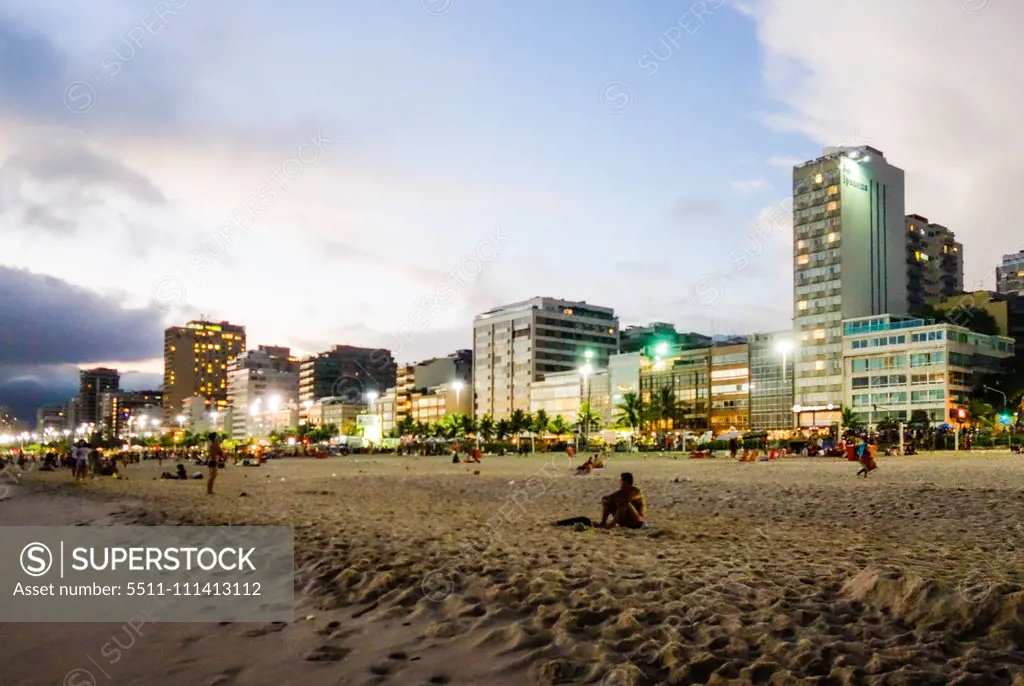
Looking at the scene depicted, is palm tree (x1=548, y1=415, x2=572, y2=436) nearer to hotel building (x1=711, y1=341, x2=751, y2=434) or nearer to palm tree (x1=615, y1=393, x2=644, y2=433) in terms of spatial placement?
palm tree (x1=615, y1=393, x2=644, y2=433)

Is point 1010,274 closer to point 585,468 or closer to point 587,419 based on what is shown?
point 587,419

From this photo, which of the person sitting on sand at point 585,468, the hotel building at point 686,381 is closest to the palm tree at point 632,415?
the hotel building at point 686,381

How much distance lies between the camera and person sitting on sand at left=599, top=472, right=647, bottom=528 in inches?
512

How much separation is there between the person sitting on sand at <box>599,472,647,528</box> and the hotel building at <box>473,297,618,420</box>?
13418cm

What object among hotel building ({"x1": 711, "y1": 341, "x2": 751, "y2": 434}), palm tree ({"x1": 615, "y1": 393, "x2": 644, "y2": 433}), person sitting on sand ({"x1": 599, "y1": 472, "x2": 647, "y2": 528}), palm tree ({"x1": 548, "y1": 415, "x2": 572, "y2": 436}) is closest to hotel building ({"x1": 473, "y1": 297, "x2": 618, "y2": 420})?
palm tree ({"x1": 548, "y1": 415, "x2": 572, "y2": 436})

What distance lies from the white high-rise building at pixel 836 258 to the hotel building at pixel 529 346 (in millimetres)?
48312

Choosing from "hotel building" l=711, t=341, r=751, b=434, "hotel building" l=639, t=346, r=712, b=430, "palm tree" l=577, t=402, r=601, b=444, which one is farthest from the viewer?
"hotel building" l=639, t=346, r=712, b=430

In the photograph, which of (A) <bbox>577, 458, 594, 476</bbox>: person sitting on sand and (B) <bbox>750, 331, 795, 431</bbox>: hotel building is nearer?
(A) <bbox>577, 458, 594, 476</bbox>: person sitting on sand

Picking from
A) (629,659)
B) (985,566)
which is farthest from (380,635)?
(985,566)

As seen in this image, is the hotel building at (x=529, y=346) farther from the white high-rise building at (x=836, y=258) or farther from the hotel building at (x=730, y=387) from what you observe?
the white high-rise building at (x=836, y=258)

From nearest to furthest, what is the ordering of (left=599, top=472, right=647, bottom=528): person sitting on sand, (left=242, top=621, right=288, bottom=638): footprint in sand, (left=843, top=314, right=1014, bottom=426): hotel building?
(left=242, top=621, right=288, bottom=638): footprint in sand < (left=599, top=472, right=647, bottom=528): person sitting on sand < (left=843, top=314, right=1014, bottom=426): hotel building

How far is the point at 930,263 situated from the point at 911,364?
175ft

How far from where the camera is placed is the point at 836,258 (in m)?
111

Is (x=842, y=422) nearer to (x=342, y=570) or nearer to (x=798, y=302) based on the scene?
(x=798, y=302)
